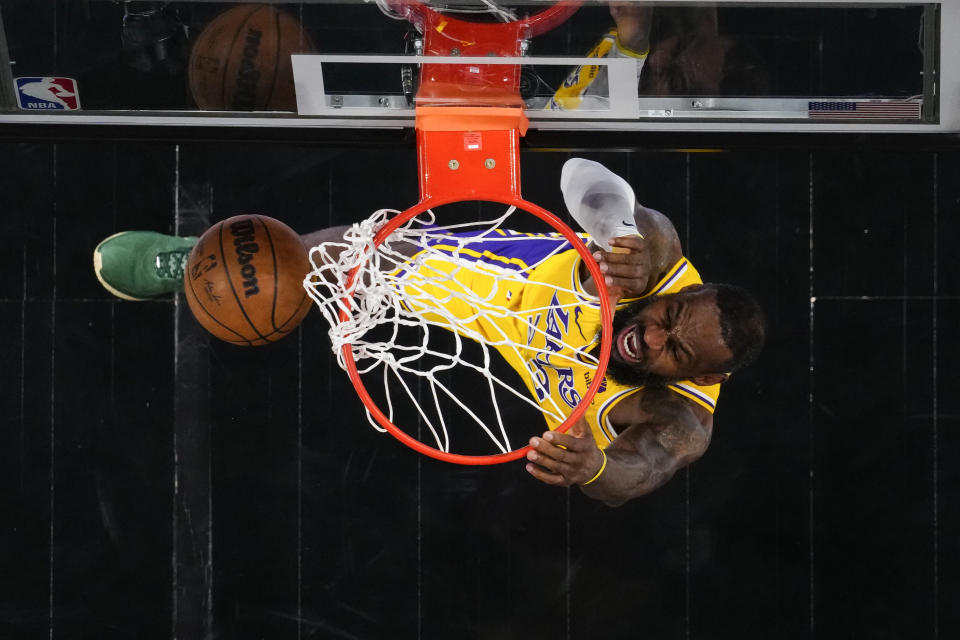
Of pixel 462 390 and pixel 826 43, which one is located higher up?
pixel 826 43

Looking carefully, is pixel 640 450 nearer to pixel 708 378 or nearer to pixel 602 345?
pixel 708 378

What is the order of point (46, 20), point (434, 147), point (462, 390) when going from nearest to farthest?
point (46, 20) < point (434, 147) < point (462, 390)

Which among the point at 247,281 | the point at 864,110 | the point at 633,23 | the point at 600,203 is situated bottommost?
the point at 247,281

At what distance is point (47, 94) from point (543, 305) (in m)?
1.19

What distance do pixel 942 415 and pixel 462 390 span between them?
5.56 ft

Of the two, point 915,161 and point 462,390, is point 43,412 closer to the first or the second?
point 462,390

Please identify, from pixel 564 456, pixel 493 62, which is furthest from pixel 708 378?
pixel 493 62

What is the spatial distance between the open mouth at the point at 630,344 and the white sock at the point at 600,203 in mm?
283

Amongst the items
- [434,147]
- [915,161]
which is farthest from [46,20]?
[915,161]

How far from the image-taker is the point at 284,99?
1.92 meters

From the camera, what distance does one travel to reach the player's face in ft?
7.18

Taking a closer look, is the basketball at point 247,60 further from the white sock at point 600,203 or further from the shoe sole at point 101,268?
the shoe sole at point 101,268

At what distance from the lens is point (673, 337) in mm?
2201

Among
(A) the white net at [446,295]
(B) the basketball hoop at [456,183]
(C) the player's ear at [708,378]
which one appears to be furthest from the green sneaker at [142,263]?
(C) the player's ear at [708,378]
